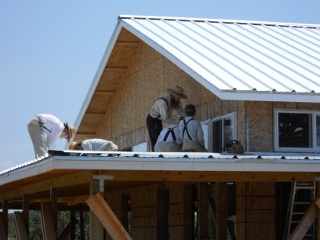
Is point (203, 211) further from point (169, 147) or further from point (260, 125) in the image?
point (260, 125)

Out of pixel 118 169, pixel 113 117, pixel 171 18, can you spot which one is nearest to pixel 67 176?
pixel 118 169

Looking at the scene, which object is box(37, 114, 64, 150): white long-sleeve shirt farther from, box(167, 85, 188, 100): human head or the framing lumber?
the framing lumber

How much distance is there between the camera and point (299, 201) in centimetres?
1967

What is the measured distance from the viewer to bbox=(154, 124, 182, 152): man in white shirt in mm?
20406

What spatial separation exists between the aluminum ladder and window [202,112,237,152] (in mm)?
1814

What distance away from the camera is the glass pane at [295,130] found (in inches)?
787

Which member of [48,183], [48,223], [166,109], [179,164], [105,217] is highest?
[166,109]

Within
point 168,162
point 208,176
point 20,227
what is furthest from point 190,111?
point 20,227

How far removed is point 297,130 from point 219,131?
1.89m

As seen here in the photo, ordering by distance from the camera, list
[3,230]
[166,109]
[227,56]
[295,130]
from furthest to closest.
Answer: [3,230] < [166,109] < [227,56] < [295,130]

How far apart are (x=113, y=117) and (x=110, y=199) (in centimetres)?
252

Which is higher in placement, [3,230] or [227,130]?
[227,130]

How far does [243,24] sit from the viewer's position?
26016 mm

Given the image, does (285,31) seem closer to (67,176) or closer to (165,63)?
(165,63)
